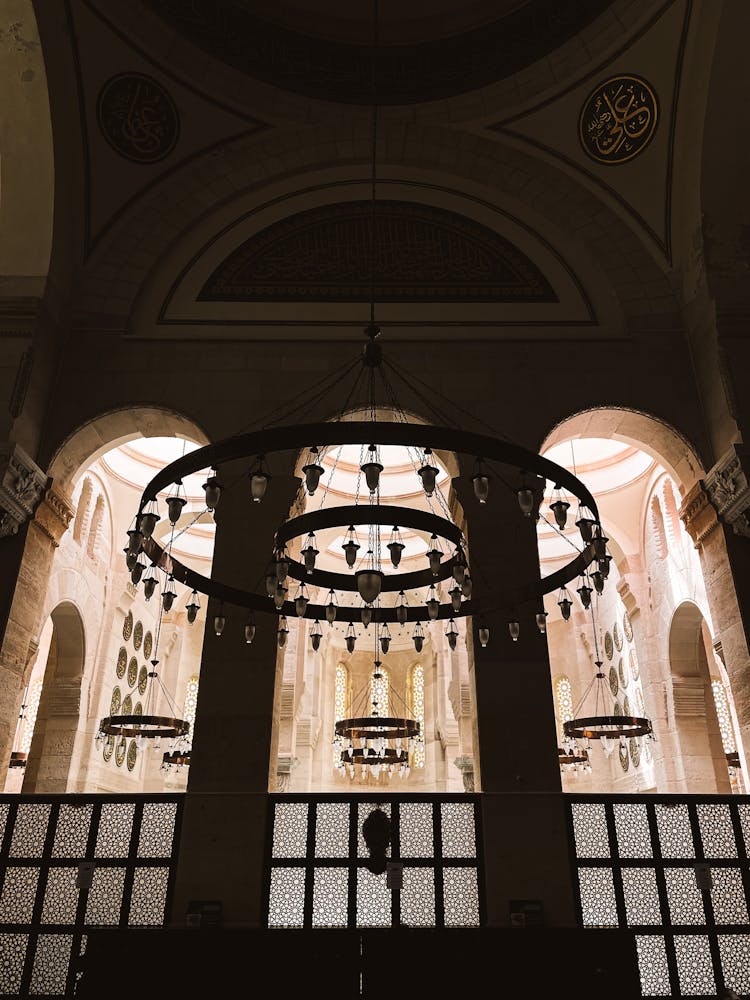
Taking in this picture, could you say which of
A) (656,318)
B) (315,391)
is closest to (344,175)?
(315,391)

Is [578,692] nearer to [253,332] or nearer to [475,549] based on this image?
[475,549]

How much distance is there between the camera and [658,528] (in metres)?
11.3

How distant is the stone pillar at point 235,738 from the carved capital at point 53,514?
1604 millimetres

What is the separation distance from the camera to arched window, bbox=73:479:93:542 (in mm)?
11266

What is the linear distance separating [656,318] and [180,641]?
39.4 ft

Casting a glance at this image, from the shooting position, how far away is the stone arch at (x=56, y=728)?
9.73m

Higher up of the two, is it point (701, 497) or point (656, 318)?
point (656, 318)

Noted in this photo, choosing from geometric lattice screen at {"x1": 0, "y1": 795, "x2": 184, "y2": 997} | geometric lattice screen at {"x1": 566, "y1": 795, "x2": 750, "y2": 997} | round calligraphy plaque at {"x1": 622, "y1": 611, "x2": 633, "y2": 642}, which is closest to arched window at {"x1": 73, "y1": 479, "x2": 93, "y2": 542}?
geometric lattice screen at {"x1": 0, "y1": 795, "x2": 184, "y2": 997}

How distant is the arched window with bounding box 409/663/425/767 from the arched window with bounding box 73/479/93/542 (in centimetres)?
853

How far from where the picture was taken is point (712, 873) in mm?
6043

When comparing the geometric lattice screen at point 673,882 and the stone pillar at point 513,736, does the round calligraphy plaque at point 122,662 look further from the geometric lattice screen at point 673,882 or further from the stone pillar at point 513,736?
the geometric lattice screen at point 673,882

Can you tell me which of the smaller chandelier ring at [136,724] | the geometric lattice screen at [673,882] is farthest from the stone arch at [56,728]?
the geometric lattice screen at [673,882]

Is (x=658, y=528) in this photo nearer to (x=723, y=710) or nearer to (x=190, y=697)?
(x=723, y=710)

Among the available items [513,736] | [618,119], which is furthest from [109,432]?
[618,119]
